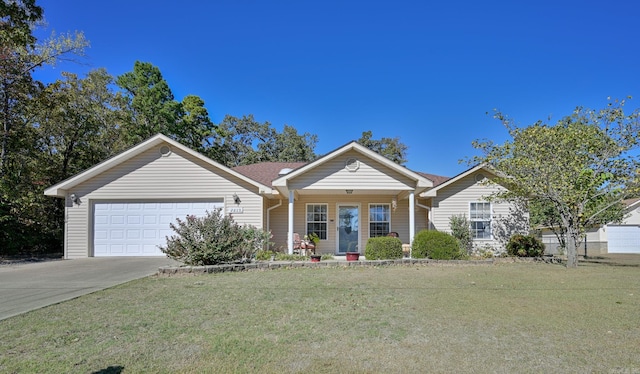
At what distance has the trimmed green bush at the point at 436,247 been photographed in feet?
39.2

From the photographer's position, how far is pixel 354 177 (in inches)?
523

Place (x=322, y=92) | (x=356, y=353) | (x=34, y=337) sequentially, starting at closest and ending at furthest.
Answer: (x=356, y=353) < (x=34, y=337) < (x=322, y=92)

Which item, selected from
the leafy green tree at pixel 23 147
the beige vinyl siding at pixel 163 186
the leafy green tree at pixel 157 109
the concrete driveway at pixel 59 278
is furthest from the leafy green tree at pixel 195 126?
the concrete driveway at pixel 59 278

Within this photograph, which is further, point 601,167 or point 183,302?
point 601,167

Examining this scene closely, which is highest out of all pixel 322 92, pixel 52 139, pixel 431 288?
pixel 322 92

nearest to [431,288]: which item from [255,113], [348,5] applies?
[348,5]

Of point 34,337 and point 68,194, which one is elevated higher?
point 68,194

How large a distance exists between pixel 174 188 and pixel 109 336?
10.4 m

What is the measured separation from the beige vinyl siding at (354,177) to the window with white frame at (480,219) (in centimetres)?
354

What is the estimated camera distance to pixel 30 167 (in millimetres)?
15023

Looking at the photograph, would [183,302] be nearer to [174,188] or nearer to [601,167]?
[174,188]

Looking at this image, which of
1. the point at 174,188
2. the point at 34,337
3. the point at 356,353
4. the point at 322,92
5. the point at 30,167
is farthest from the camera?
the point at 322,92

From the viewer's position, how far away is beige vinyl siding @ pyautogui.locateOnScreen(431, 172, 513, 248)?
49.0 ft

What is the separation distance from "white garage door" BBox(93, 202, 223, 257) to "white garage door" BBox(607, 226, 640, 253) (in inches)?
972
